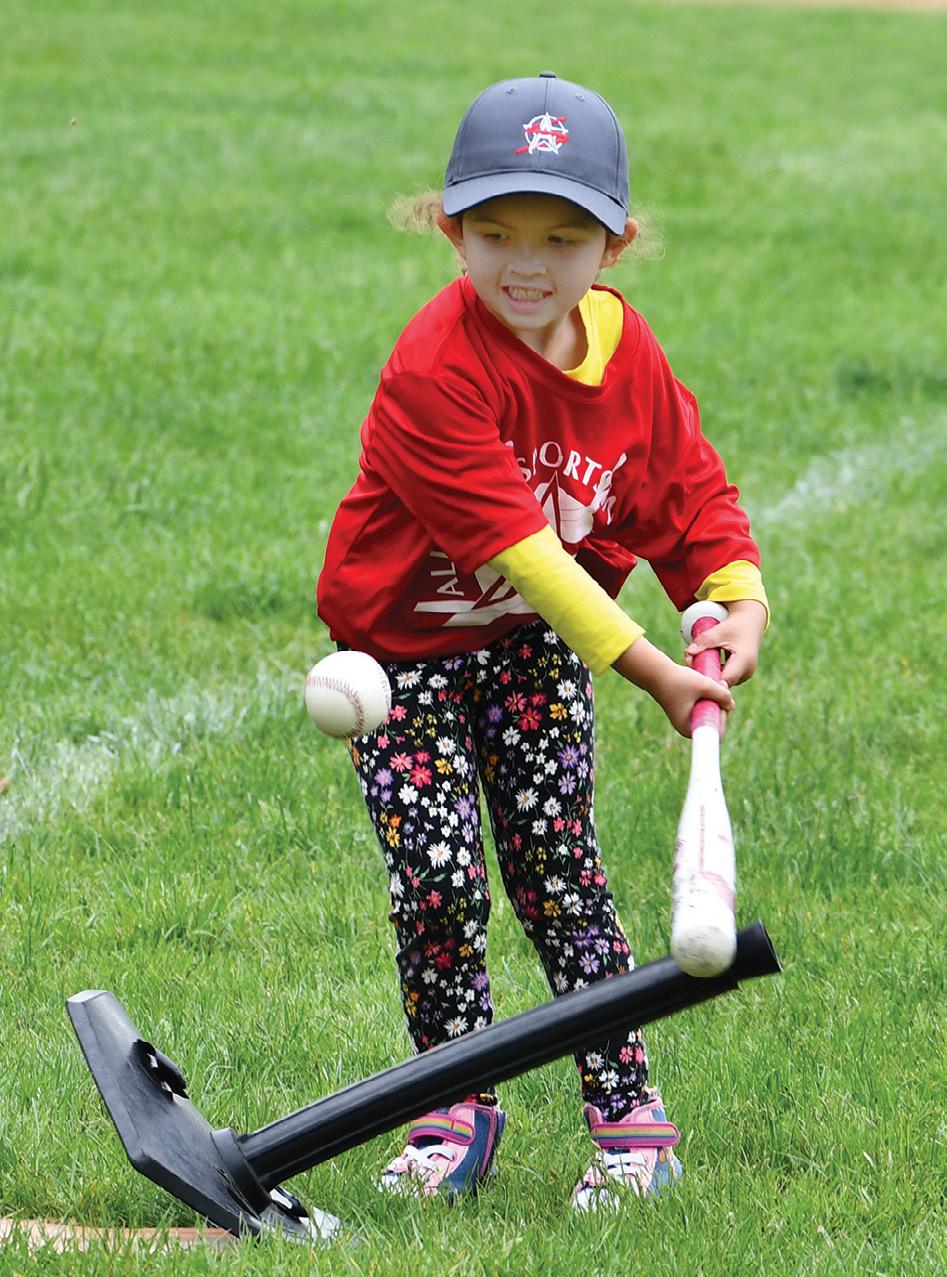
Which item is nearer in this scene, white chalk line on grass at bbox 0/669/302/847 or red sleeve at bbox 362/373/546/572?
red sleeve at bbox 362/373/546/572

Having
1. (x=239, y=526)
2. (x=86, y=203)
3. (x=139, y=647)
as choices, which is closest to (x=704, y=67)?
(x=86, y=203)

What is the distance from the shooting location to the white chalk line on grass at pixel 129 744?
437cm

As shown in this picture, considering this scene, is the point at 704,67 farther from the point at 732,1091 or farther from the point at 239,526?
the point at 732,1091

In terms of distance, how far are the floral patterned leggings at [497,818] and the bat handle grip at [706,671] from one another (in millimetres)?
253

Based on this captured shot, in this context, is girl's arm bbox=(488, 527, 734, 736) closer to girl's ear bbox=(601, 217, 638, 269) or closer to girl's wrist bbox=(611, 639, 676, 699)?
girl's wrist bbox=(611, 639, 676, 699)

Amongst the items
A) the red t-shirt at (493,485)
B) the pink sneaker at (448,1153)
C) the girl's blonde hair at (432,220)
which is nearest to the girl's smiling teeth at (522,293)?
the red t-shirt at (493,485)

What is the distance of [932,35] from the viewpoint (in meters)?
20.2

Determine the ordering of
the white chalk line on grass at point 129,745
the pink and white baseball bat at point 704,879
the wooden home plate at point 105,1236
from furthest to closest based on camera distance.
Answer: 1. the white chalk line on grass at point 129,745
2. the wooden home plate at point 105,1236
3. the pink and white baseball bat at point 704,879

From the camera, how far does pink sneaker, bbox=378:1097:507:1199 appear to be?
2912mm

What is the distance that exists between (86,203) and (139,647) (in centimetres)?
609

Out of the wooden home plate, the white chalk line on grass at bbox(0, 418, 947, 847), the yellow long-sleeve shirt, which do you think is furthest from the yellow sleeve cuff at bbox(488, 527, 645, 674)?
the white chalk line on grass at bbox(0, 418, 947, 847)

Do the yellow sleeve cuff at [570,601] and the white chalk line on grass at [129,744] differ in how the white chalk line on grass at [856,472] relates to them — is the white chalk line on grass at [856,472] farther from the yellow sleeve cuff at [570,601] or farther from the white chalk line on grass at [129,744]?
the yellow sleeve cuff at [570,601]

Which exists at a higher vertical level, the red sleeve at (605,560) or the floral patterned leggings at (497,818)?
the red sleeve at (605,560)

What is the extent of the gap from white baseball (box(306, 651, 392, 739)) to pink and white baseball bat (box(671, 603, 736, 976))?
0.48 metres
